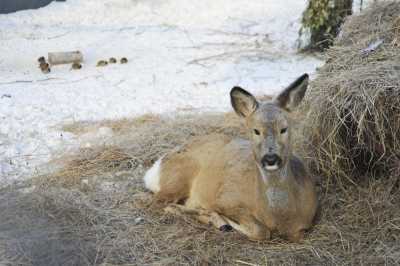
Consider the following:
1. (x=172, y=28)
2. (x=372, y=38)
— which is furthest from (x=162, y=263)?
(x=172, y=28)

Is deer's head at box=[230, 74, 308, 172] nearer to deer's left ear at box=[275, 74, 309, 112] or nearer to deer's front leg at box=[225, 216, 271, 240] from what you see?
deer's left ear at box=[275, 74, 309, 112]

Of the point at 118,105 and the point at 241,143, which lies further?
the point at 118,105

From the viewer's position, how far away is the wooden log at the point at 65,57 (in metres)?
9.77

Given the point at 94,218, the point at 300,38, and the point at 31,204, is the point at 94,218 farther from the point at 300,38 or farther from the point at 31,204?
the point at 300,38

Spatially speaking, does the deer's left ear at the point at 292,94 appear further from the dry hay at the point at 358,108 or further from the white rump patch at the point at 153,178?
the white rump patch at the point at 153,178

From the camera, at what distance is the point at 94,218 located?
207 inches

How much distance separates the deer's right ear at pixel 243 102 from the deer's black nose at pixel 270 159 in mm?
482

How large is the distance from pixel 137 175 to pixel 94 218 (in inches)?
40.5

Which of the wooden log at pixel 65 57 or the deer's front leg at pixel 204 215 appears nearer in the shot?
the deer's front leg at pixel 204 215

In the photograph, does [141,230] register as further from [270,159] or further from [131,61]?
[131,61]

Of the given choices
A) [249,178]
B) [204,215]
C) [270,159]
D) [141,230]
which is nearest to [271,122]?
[270,159]

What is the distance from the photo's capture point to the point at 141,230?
5102mm

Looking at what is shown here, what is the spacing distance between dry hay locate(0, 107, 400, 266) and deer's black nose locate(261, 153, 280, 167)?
27.9 inches

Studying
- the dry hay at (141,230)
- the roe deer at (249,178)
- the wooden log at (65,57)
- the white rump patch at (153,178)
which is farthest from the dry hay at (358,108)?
the wooden log at (65,57)
